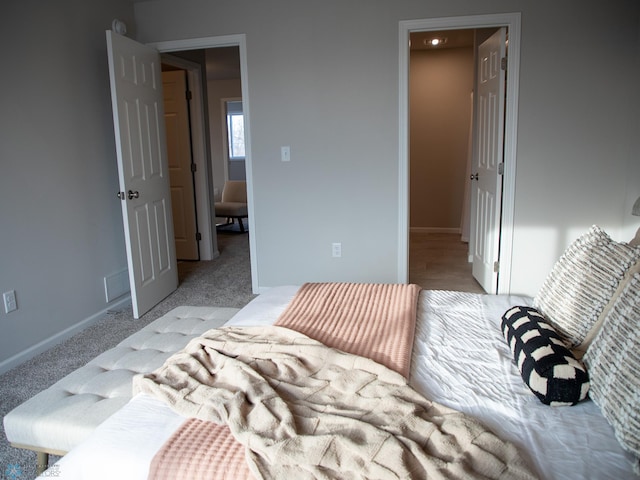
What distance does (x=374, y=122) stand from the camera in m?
3.76

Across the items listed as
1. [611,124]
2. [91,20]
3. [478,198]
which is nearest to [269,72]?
[91,20]

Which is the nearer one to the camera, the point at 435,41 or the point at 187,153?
the point at 187,153

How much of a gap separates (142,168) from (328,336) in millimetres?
2549

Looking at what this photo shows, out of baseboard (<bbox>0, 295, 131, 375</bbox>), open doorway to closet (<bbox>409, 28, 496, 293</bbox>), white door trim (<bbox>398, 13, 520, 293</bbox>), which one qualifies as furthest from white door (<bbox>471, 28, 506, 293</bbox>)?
baseboard (<bbox>0, 295, 131, 375</bbox>)

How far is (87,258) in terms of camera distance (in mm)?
3490

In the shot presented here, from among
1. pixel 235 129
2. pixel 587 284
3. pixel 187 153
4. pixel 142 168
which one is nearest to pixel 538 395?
pixel 587 284

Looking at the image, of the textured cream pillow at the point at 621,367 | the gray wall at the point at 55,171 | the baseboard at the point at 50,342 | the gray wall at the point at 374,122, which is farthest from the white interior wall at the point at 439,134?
the textured cream pillow at the point at 621,367

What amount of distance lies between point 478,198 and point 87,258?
3166 mm

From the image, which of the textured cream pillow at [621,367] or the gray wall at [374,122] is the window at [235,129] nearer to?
the gray wall at [374,122]

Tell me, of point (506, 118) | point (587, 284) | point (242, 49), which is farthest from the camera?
point (242, 49)

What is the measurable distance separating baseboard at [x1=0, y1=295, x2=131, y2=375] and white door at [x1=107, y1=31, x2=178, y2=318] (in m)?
0.28

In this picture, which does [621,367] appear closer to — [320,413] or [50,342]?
[320,413]

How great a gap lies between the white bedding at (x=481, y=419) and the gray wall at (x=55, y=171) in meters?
1.97

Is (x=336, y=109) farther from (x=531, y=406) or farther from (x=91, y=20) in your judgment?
(x=531, y=406)
